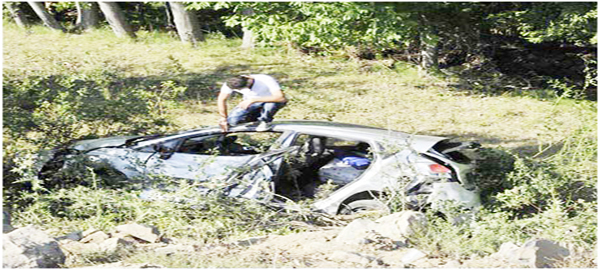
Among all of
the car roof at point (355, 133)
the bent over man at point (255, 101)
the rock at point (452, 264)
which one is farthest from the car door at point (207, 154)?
the rock at point (452, 264)

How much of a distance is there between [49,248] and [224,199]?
221 centimetres

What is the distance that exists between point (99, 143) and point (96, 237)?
231 centimetres

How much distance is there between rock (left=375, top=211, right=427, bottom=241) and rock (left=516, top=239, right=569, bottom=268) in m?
1.13

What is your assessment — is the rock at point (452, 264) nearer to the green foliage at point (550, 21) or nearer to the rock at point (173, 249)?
the rock at point (173, 249)

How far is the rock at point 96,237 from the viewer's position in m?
7.44

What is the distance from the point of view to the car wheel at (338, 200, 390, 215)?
8656 mm

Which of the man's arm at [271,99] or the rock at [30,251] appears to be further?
the man's arm at [271,99]

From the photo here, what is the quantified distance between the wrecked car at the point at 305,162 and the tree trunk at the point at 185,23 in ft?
28.7

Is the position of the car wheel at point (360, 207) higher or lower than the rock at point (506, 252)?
lower

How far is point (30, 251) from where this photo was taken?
6402 mm

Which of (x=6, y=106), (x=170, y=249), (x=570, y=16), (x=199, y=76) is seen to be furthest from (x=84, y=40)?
(x=170, y=249)

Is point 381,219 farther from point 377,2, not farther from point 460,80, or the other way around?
point 460,80

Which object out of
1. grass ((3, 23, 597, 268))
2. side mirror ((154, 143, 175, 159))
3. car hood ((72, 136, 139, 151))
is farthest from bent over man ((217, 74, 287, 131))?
grass ((3, 23, 597, 268))

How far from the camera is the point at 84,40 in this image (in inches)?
725
